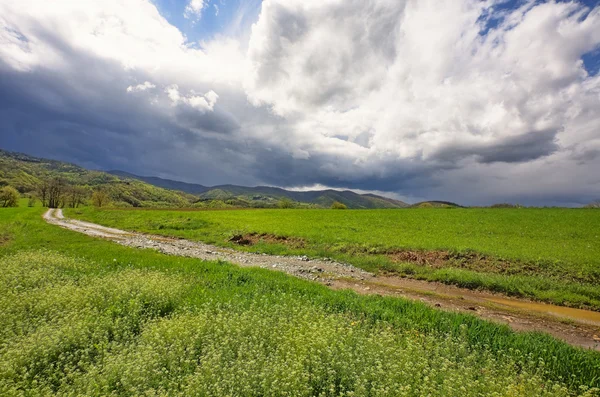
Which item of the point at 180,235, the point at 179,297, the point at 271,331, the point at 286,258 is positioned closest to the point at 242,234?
the point at 180,235

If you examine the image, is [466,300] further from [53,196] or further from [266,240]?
[53,196]

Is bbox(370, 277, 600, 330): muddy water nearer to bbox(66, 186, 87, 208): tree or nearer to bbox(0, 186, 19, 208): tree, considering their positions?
bbox(0, 186, 19, 208): tree

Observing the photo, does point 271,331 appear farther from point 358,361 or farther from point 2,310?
point 2,310

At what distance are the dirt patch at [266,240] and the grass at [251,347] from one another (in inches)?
700

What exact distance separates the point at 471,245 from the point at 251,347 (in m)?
25.4

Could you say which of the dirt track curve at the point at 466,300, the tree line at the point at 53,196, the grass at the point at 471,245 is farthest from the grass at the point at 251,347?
the tree line at the point at 53,196

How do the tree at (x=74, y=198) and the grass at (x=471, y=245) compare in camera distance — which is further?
the tree at (x=74, y=198)

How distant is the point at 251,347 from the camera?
24.1 feet

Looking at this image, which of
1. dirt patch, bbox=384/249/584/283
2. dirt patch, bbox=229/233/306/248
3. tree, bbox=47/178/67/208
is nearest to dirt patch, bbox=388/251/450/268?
dirt patch, bbox=384/249/584/283

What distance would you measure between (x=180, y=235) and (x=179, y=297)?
94.4 ft

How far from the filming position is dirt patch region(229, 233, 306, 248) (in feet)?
102

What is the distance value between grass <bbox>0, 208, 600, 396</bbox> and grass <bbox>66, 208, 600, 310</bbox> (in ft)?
31.5

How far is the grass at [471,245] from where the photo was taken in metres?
17.5

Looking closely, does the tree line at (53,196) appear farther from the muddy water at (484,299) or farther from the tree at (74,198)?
the muddy water at (484,299)
